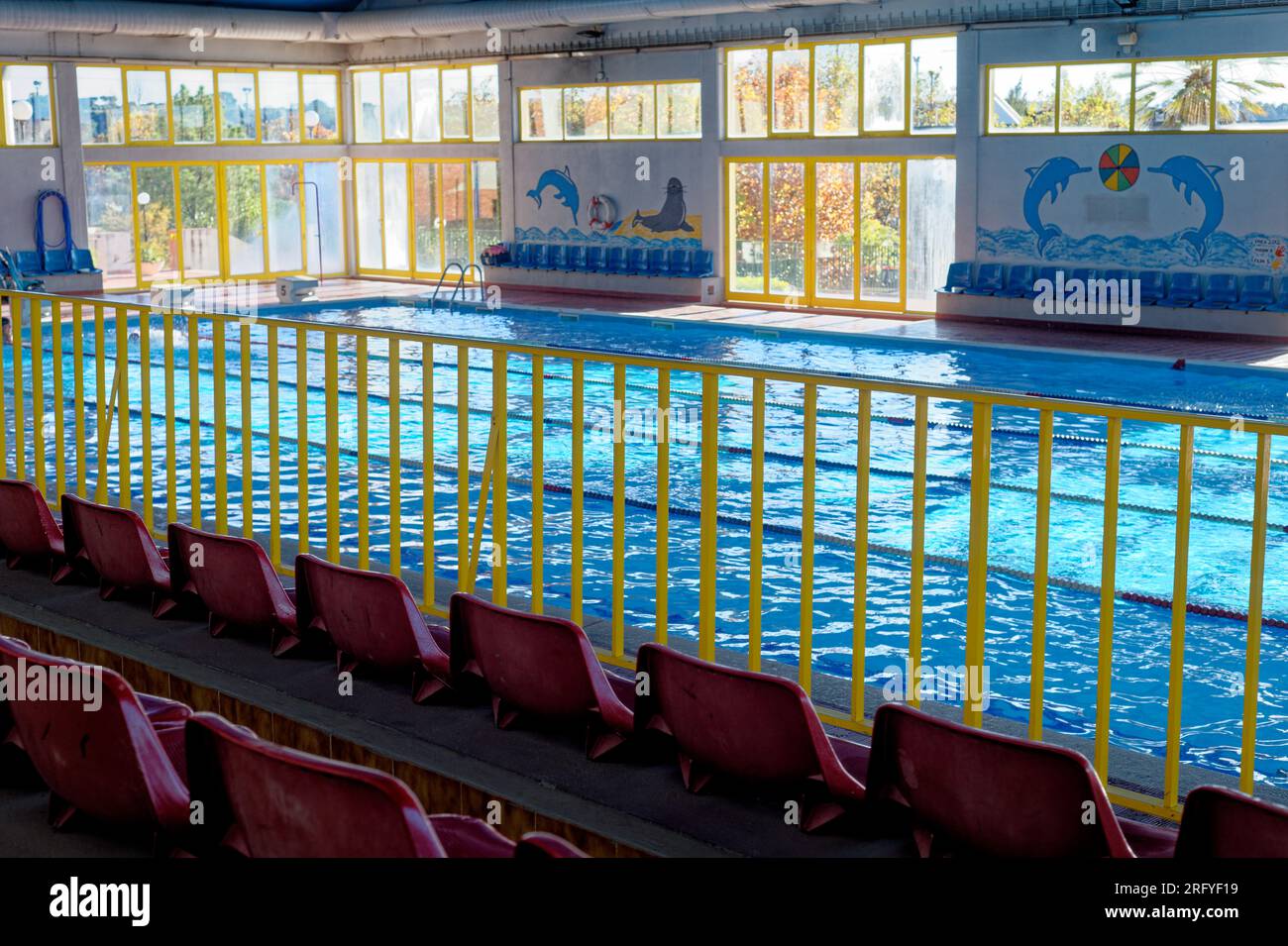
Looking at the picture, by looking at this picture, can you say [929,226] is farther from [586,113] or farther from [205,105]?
[205,105]

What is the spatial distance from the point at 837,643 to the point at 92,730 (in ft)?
12.7

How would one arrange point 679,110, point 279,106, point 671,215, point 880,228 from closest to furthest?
point 880,228
point 679,110
point 671,215
point 279,106

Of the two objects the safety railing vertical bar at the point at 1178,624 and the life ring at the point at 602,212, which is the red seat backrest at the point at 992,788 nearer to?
the safety railing vertical bar at the point at 1178,624

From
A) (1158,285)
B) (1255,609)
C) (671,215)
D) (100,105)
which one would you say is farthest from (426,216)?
(1255,609)

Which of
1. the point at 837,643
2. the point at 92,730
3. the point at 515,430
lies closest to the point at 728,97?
the point at 515,430

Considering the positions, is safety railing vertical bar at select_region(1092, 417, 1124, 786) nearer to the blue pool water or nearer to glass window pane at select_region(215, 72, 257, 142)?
the blue pool water

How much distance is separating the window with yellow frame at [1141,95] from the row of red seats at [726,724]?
14.6 meters

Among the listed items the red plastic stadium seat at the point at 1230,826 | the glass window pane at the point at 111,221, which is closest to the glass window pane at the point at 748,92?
the glass window pane at the point at 111,221

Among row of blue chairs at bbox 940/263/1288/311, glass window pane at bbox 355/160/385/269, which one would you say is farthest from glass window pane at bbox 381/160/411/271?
row of blue chairs at bbox 940/263/1288/311

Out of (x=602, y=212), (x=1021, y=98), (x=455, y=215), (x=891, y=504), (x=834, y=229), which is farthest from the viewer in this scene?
(x=455, y=215)

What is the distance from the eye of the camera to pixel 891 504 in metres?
9.09

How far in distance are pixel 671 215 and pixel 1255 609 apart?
65.2 feet
